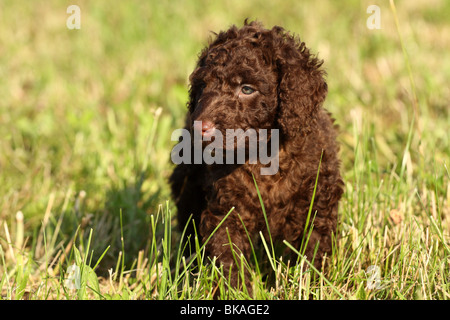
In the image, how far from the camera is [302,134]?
11.8 feet

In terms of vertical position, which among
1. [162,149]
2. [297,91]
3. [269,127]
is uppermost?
[297,91]

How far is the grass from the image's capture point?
370 cm

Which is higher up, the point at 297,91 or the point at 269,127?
the point at 297,91

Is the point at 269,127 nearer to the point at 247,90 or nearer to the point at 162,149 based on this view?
the point at 247,90

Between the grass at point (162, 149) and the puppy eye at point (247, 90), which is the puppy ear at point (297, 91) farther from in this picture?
the grass at point (162, 149)

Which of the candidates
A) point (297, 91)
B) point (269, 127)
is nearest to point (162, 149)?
point (269, 127)

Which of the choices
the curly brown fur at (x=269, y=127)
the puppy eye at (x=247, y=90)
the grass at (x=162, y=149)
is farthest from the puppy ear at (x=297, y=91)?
the grass at (x=162, y=149)

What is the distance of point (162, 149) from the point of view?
6.07 meters

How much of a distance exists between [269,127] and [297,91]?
0.89 ft

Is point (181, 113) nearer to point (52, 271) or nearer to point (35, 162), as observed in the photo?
point (35, 162)

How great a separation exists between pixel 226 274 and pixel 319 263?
0.59m

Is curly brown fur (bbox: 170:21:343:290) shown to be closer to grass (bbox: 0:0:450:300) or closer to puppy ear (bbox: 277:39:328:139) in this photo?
puppy ear (bbox: 277:39:328:139)
